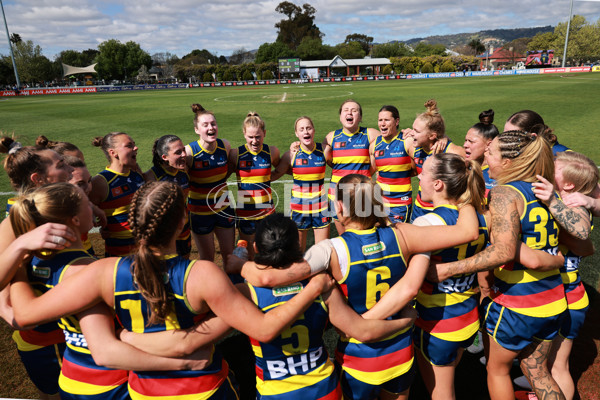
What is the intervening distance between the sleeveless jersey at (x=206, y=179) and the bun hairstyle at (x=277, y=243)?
133 inches

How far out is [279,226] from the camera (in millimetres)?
2070

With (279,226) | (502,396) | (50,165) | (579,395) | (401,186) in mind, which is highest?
(50,165)

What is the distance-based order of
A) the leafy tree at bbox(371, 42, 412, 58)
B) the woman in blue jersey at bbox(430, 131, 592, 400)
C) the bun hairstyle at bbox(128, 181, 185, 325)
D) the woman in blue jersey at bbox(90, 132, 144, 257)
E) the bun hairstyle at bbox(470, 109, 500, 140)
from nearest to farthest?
the bun hairstyle at bbox(128, 181, 185, 325) < the woman in blue jersey at bbox(430, 131, 592, 400) < the woman in blue jersey at bbox(90, 132, 144, 257) < the bun hairstyle at bbox(470, 109, 500, 140) < the leafy tree at bbox(371, 42, 412, 58)

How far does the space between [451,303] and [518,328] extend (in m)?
0.58

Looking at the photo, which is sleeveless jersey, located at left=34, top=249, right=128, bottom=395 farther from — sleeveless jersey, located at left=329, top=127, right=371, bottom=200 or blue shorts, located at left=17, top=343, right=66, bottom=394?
sleeveless jersey, located at left=329, top=127, right=371, bottom=200

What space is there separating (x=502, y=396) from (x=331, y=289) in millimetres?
1941

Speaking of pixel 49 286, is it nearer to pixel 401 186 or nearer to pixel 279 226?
pixel 279 226

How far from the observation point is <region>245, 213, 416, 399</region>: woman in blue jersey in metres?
2.08

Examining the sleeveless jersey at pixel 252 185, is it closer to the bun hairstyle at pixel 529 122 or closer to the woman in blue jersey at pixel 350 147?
the woman in blue jersey at pixel 350 147

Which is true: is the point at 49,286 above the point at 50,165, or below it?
below

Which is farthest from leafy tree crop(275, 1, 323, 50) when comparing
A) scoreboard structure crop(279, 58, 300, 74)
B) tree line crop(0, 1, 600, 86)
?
scoreboard structure crop(279, 58, 300, 74)

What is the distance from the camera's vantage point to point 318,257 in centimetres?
219

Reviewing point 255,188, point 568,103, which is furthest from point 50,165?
point 568,103

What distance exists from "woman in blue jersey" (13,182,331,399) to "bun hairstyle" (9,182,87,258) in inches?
19.1
